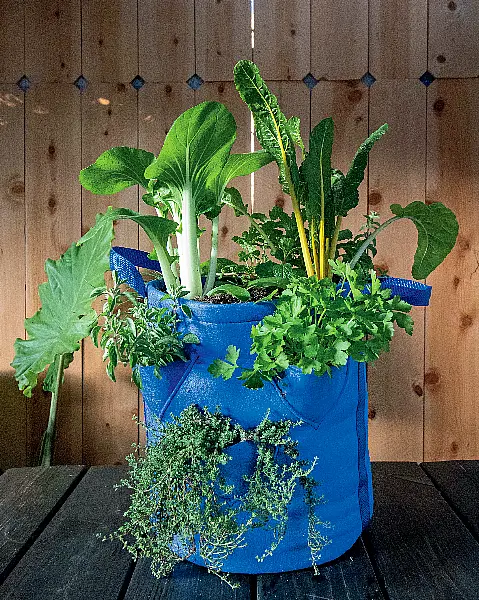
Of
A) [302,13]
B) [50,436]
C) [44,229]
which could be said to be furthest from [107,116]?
[50,436]

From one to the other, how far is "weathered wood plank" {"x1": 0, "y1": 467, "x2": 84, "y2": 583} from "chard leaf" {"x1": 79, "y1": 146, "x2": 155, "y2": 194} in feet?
1.39

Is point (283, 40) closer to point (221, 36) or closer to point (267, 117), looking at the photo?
point (221, 36)

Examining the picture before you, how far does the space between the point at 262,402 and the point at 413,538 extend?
279 mm

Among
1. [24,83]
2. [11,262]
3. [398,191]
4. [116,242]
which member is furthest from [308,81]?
[11,262]

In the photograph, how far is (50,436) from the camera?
203 cm

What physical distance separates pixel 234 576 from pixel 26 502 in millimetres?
340

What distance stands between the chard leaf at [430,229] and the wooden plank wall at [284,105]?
Answer: 1068 millimetres

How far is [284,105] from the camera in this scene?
6.91 ft

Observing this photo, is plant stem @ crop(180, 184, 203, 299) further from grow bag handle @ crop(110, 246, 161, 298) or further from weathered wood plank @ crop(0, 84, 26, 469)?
weathered wood plank @ crop(0, 84, 26, 469)

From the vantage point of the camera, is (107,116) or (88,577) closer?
(88,577)

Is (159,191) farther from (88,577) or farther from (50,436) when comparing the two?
(50,436)

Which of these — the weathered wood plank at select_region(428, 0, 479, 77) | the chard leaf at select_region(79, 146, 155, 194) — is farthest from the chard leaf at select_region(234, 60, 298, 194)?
the weathered wood plank at select_region(428, 0, 479, 77)

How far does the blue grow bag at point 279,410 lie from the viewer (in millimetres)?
773

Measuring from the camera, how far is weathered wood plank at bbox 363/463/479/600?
2.53 feet
